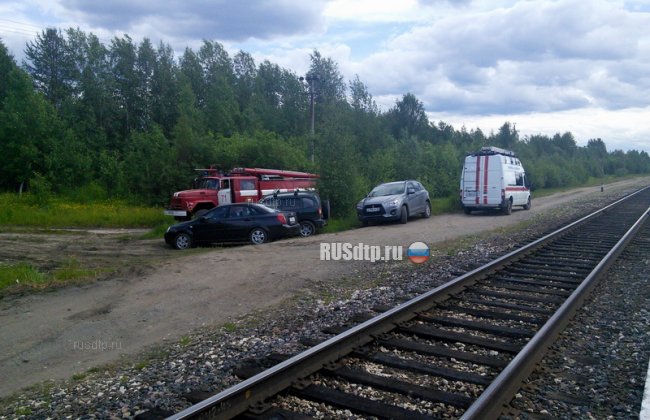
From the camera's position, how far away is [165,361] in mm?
5535

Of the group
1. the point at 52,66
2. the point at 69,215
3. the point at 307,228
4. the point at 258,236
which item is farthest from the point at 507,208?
the point at 52,66


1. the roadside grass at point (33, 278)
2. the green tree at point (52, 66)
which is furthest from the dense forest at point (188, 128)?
the roadside grass at point (33, 278)

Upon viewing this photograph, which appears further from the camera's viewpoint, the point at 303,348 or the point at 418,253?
the point at 418,253

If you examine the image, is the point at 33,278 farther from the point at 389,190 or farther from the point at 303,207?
the point at 389,190

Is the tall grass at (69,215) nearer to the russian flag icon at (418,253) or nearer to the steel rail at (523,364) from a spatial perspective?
the russian flag icon at (418,253)

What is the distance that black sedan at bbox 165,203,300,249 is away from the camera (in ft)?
50.5

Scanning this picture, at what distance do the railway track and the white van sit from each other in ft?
47.7

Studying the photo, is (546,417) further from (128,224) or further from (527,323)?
(128,224)

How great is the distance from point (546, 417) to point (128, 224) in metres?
22.5

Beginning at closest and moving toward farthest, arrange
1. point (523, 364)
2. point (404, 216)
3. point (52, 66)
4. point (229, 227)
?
point (523, 364) < point (229, 227) < point (404, 216) < point (52, 66)

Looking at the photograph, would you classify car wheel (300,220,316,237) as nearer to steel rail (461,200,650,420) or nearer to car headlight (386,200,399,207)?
car headlight (386,200,399,207)

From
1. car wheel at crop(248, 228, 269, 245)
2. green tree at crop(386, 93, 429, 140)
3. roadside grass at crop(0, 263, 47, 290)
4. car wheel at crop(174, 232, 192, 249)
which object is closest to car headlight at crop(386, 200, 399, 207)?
car wheel at crop(248, 228, 269, 245)

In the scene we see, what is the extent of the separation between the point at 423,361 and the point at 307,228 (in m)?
13.1

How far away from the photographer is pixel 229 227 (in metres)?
15.4
